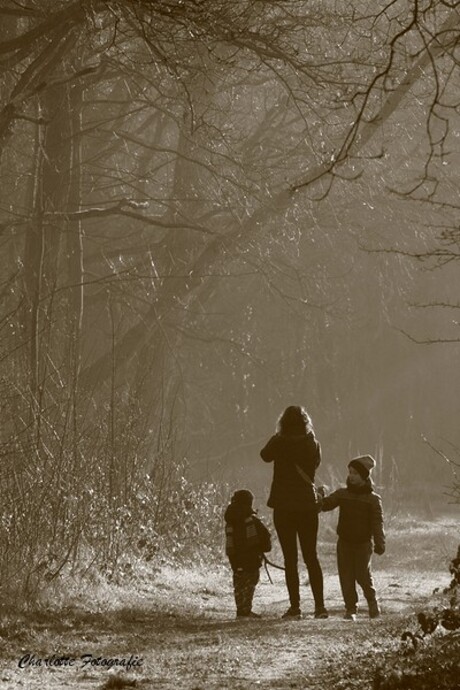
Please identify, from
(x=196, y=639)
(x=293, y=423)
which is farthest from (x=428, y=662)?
(x=293, y=423)

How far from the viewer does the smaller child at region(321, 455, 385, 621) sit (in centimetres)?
1205

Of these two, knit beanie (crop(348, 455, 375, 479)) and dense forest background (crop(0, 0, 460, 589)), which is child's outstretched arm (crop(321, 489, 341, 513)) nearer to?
knit beanie (crop(348, 455, 375, 479))

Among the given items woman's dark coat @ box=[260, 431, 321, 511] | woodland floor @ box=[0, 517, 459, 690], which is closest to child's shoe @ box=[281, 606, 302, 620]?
woodland floor @ box=[0, 517, 459, 690]

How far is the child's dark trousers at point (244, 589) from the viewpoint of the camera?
12.2 meters

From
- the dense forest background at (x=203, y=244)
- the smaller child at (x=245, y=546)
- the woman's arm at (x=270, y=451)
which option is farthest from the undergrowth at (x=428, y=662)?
the smaller child at (x=245, y=546)

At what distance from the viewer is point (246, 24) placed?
1292 cm

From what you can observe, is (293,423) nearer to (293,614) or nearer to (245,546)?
(245,546)

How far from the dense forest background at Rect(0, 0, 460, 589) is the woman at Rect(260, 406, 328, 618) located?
151 centimetres

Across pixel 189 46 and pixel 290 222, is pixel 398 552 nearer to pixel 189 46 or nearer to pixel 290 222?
pixel 290 222

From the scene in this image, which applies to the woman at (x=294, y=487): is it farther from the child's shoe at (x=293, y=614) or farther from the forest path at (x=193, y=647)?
the forest path at (x=193, y=647)

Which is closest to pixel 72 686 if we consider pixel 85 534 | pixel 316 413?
pixel 85 534

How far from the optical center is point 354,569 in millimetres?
12258

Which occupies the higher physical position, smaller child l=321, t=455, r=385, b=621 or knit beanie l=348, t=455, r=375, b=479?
knit beanie l=348, t=455, r=375, b=479

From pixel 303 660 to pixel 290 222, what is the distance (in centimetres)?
1406
